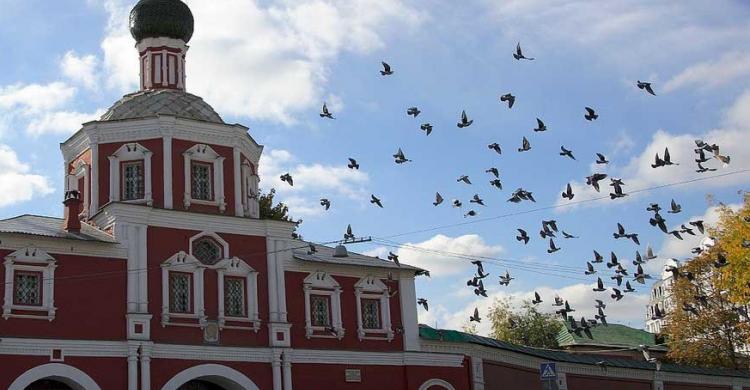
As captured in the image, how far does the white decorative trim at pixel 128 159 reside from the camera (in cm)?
2534

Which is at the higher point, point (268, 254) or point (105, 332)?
point (268, 254)

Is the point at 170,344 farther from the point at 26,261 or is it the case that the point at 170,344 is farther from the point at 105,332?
the point at 26,261

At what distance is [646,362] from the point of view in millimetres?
34250

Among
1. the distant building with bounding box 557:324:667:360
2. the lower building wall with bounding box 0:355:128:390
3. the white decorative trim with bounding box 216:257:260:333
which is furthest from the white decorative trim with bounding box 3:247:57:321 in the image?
the distant building with bounding box 557:324:667:360

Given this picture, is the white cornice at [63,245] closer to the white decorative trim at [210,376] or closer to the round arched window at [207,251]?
the round arched window at [207,251]

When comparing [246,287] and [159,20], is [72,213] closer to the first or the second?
[246,287]

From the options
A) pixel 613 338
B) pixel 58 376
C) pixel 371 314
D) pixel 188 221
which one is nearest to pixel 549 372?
pixel 371 314

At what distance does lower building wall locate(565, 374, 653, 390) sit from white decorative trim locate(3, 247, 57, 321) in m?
15.9

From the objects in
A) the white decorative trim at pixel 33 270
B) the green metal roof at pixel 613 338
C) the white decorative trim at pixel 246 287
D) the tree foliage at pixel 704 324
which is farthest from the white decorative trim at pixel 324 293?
the green metal roof at pixel 613 338

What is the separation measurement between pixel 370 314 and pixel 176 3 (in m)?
10.4

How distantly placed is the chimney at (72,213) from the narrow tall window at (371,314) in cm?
799

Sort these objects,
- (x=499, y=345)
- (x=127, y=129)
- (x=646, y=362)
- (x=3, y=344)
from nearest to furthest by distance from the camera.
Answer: (x=3, y=344) < (x=127, y=129) < (x=499, y=345) < (x=646, y=362)

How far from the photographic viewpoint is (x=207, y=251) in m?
25.5

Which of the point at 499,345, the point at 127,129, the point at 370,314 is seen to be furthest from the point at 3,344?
the point at 499,345
